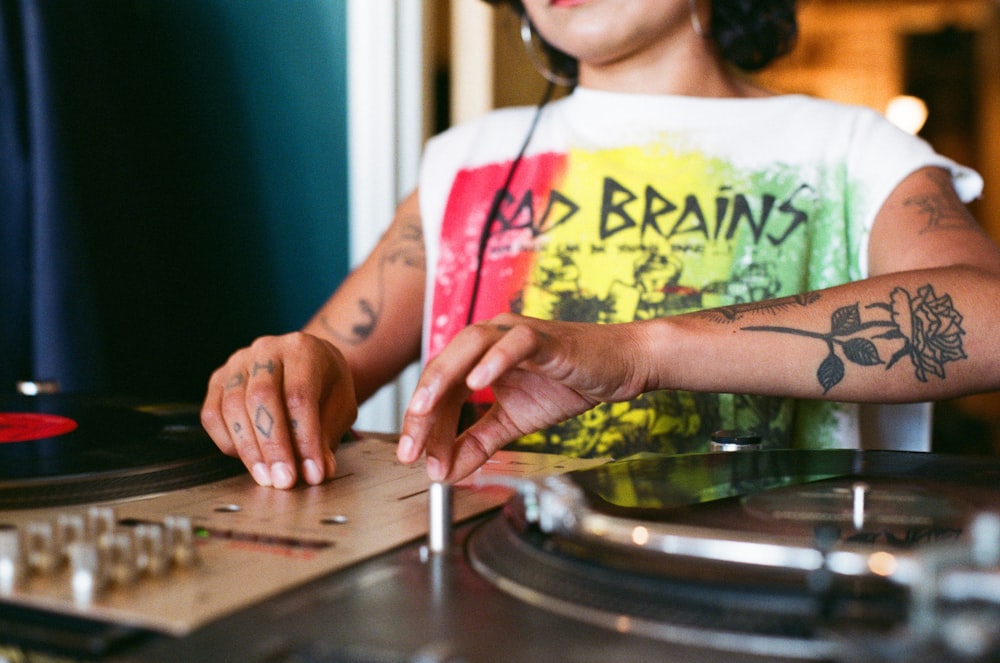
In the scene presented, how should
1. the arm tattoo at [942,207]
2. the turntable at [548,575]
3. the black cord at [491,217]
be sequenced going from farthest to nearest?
the black cord at [491,217] → the arm tattoo at [942,207] → the turntable at [548,575]

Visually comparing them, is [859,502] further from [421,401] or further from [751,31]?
[751,31]

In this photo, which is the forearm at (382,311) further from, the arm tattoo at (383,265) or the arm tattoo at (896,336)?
the arm tattoo at (896,336)

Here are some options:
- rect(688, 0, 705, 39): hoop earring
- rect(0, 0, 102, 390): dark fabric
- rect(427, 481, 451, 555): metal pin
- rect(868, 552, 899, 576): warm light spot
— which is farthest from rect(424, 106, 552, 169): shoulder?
rect(868, 552, 899, 576): warm light spot

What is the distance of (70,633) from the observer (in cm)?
46

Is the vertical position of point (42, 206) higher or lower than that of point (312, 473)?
higher

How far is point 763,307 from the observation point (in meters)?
1.02

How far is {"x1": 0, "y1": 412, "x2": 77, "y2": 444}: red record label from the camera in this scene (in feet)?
2.99

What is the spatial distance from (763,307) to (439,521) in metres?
0.56

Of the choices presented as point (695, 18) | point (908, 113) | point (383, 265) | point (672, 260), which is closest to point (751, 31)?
point (695, 18)

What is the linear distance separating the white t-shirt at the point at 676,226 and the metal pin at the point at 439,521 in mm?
716

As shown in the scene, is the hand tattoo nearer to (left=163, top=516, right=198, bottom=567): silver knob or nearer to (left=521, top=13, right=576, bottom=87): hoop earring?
(left=163, top=516, right=198, bottom=567): silver knob

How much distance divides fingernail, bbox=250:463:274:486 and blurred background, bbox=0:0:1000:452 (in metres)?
0.71

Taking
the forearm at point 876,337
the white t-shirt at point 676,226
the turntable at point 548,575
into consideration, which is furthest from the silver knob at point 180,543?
the white t-shirt at point 676,226

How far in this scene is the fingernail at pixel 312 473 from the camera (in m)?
0.81
